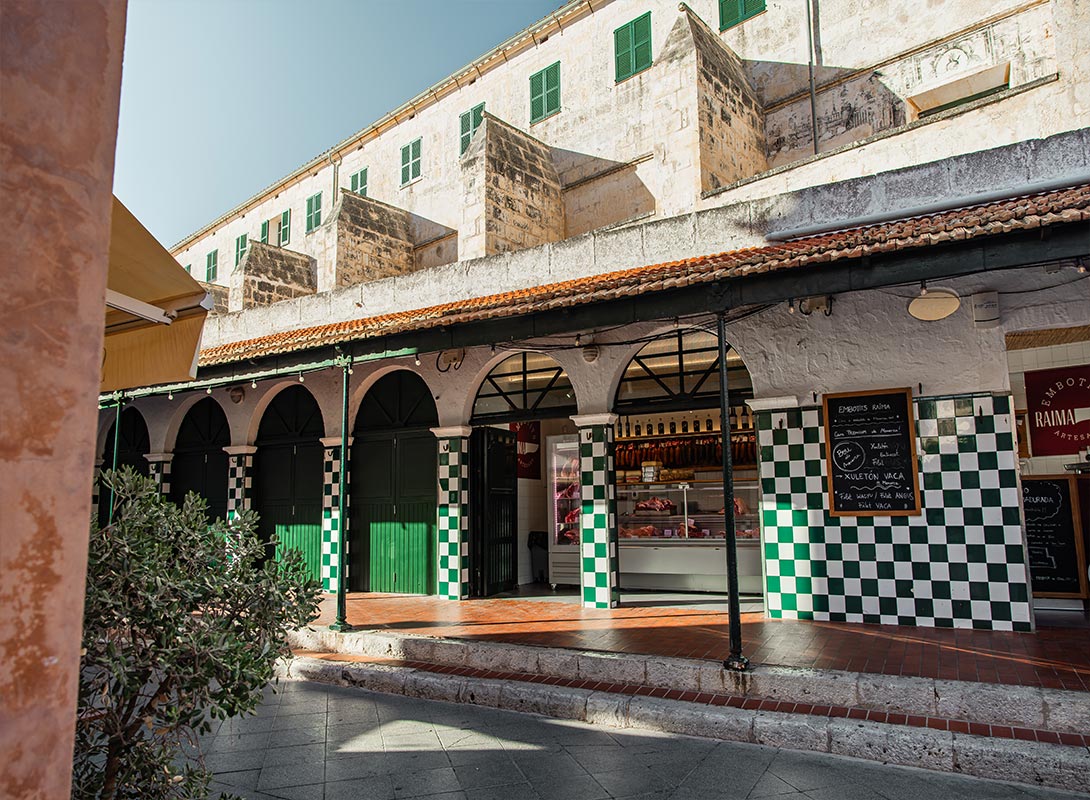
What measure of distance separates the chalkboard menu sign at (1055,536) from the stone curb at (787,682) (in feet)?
12.4

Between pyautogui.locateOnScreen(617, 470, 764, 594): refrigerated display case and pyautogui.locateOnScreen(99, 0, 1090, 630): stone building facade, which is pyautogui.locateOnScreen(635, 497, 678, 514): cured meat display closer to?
pyautogui.locateOnScreen(617, 470, 764, 594): refrigerated display case

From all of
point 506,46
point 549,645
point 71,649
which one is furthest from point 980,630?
point 506,46

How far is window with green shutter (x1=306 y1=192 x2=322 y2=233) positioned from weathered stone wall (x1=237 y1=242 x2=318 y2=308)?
494cm

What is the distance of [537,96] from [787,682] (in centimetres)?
1771

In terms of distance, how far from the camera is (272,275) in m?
19.0

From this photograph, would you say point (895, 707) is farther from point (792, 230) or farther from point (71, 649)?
point (792, 230)

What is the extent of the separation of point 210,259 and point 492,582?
24.5 m

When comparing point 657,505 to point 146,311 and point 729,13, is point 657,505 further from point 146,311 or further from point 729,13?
point 729,13

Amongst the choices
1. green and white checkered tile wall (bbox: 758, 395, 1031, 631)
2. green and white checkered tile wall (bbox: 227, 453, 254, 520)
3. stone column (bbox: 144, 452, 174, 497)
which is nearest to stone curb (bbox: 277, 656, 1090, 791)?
green and white checkered tile wall (bbox: 758, 395, 1031, 631)

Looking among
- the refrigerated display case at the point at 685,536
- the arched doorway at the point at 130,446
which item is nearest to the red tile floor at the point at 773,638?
the refrigerated display case at the point at 685,536

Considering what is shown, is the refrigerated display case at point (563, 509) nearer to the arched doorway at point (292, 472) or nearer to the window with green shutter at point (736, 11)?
the arched doorway at point (292, 472)

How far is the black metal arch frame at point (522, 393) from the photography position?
33.3 feet

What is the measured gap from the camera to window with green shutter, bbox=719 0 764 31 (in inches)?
664

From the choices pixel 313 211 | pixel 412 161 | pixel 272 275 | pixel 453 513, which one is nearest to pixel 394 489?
pixel 453 513
